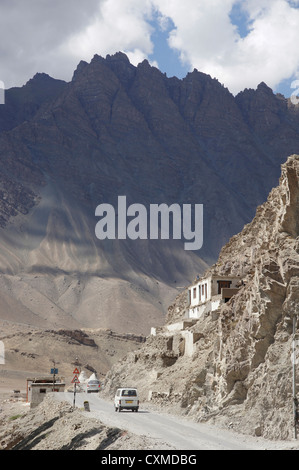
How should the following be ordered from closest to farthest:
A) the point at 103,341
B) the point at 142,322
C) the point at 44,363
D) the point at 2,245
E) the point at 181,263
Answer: the point at 44,363 → the point at 103,341 → the point at 142,322 → the point at 2,245 → the point at 181,263

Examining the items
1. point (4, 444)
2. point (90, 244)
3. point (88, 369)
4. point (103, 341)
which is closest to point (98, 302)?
point (90, 244)

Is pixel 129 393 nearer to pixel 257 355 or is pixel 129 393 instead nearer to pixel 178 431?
pixel 178 431

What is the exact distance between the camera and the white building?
40.0 metres

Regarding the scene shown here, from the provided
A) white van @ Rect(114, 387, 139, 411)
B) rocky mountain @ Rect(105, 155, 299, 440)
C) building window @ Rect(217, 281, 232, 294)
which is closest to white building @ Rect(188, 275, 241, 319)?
building window @ Rect(217, 281, 232, 294)

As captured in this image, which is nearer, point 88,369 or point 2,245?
point 88,369

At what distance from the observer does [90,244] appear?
547ft

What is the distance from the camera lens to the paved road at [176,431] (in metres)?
21.3

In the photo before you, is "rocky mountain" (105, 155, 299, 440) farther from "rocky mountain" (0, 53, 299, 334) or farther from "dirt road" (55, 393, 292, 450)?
"rocky mountain" (0, 53, 299, 334)

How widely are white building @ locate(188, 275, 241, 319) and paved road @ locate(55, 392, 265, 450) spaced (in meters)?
8.88

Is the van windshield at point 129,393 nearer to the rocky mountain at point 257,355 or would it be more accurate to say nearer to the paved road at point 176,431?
the paved road at point 176,431

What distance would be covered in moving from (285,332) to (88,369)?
245ft

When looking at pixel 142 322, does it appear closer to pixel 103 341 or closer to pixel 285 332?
pixel 103 341

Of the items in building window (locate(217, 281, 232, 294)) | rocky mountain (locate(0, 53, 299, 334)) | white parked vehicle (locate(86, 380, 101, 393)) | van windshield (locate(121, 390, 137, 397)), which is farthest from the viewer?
rocky mountain (locate(0, 53, 299, 334))

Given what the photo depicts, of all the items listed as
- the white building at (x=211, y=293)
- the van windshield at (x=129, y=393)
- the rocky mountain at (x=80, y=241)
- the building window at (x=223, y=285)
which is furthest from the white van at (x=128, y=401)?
the rocky mountain at (x=80, y=241)
